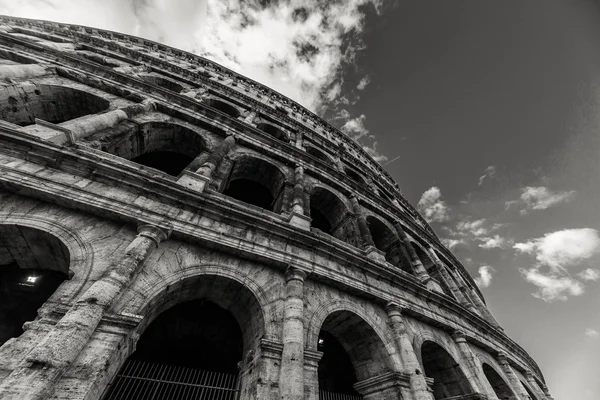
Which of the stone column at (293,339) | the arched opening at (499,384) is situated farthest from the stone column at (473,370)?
the stone column at (293,339)

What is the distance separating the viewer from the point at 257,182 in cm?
1017

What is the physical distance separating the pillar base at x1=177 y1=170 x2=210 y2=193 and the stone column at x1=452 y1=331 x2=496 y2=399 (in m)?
8.42

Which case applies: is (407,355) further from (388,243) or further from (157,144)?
(157,144)

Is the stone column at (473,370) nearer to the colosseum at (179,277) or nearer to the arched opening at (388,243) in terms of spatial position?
the colosseum at (179,277)

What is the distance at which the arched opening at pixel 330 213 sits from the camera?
32.4 ft

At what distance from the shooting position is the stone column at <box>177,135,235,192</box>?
6.29 metres

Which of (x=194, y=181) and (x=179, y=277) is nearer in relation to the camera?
(x=179, y=277)

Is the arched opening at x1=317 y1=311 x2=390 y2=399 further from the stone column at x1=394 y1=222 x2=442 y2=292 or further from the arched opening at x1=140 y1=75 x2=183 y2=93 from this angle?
the arched opening at x1=140 y1=75 x2=183 y2=93

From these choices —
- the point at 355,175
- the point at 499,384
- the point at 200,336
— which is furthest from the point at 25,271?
the point at 355,175

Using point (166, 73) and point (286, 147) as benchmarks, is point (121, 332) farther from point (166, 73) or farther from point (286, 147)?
point (166, 73)

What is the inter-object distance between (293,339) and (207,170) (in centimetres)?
497

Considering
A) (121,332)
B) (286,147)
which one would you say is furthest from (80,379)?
(286,147)

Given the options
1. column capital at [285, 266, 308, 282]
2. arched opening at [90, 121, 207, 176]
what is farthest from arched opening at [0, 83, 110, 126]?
column capital at [285, 266, 308, 282]

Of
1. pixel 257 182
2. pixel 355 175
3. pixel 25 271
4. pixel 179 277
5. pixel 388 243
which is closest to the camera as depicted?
pixel 179 277
